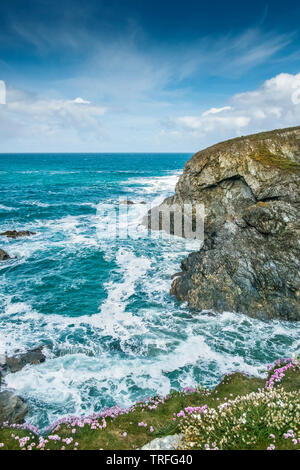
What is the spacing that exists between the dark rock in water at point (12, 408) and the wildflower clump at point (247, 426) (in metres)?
7.11

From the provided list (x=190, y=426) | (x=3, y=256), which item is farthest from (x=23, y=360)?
(x=3, y=256)

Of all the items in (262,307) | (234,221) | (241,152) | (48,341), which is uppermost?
(241,152)

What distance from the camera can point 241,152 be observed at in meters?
32.2

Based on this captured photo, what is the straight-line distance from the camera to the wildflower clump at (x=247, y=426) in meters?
7.91

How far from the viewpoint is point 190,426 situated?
8867 millimetres

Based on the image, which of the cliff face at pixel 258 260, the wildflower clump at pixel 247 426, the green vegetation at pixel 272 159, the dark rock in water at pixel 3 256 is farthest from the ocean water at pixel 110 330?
the green vegetation at pixel 272 159

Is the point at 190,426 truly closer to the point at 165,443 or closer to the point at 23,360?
the point at 165,443

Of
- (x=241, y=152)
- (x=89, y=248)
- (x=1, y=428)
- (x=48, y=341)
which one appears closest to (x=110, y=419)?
(x=1, y=428)

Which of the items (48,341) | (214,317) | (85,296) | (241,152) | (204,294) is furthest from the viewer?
(241,152)

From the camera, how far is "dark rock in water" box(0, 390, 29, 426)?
37.0ft

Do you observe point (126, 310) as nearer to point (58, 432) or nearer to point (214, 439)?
point (58, 432)

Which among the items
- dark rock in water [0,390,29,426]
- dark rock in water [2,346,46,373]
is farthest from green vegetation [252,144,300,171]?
dark rock in water [0,390,29,426]

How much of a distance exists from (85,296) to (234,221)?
1444cm

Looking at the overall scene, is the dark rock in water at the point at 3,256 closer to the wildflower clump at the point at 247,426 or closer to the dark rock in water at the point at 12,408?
the dark rock in water at the point at 12,408
